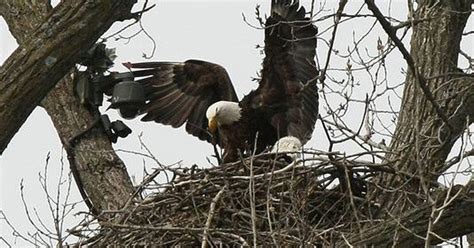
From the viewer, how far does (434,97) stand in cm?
564

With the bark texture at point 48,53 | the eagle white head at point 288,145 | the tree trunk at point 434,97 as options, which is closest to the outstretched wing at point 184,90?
the eagle white head at point 288,145

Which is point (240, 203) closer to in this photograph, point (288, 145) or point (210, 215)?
point (210, 215)

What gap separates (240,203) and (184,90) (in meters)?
2.64

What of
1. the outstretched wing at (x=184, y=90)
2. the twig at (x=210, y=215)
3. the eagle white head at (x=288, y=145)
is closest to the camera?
the twig at (x=210, y=215)

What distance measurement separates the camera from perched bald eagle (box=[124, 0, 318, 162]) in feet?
24.4

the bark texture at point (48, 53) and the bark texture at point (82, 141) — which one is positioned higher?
the bark texture at point (82, 141)

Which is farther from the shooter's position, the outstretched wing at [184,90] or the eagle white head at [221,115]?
the outstretched wing at [184,90]

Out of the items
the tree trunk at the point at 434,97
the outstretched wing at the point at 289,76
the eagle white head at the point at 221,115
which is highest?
the outstretched wing at the point at 289,76

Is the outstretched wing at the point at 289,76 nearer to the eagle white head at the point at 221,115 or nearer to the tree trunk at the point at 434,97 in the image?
the eagle white head at the point at 221,115

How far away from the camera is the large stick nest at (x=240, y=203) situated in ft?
17.3

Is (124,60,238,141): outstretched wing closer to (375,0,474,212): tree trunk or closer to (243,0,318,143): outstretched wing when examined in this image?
(243,0,318,143): outstretched wing

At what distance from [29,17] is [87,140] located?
30.0 inches

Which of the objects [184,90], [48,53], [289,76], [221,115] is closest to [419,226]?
[48,53]

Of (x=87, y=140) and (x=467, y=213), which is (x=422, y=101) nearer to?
(x=467, y=213)
